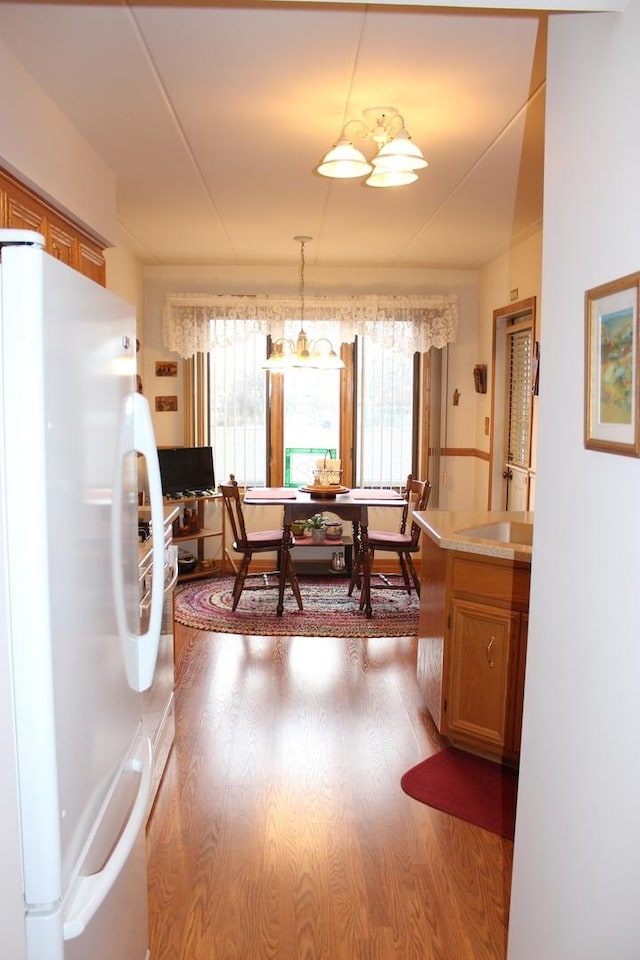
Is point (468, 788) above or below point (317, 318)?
below

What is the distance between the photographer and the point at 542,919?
1.68m

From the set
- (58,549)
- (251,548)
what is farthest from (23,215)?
(251,548)

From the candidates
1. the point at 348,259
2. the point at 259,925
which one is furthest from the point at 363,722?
the point at 348,259

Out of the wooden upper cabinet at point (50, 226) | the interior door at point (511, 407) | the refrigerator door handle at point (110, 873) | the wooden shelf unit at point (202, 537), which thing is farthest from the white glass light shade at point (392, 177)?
the wooden shelf unit at point (202, 537)

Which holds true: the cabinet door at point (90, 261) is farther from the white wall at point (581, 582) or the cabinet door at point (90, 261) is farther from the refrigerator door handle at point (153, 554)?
the white wall at point (581, 582)

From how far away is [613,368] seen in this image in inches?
53.6

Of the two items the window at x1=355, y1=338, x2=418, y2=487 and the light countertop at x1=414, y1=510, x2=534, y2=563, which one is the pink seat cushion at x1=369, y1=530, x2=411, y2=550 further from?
the light countertop at x1=414, y1=510, x2=534, y2=563

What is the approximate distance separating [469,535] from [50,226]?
2192mm

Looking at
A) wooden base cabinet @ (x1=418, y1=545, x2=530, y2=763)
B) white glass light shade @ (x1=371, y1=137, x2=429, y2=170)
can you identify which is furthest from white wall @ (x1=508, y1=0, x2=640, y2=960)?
wooden base cabinet @ (x1=418, y1=545, x2=530, y2=763)

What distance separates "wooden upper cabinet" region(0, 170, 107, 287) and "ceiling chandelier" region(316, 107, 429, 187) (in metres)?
1.01

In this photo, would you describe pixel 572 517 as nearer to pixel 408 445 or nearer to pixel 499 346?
pixel 499 346

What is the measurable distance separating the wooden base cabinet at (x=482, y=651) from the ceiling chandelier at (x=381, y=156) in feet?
4.96

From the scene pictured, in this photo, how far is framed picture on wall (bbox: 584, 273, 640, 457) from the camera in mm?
1274

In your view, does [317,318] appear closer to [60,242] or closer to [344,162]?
[60,242]
